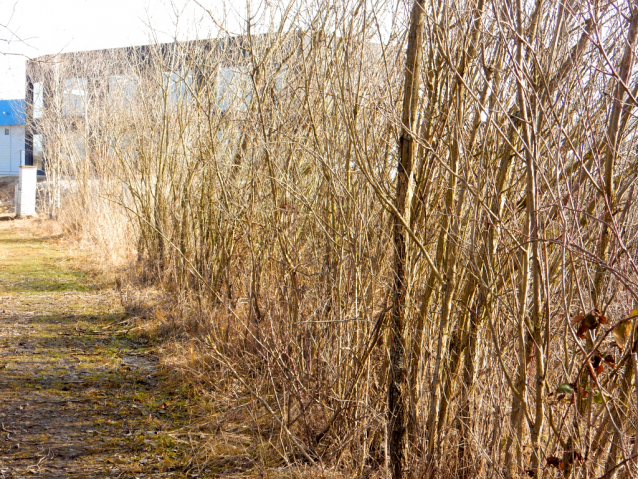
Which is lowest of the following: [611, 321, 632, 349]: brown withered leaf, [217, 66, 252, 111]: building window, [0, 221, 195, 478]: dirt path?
[0, 221, 195, 478]: dirt path

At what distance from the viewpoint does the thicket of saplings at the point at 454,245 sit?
2361 millimetres

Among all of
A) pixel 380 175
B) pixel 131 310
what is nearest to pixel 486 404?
pixel 380 175

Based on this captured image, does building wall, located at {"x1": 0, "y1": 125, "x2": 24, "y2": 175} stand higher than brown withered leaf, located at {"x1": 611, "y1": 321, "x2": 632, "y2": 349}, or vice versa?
building wall, located at {"x1": 0, "y1": 125, "x2": 24, "y2": 175}

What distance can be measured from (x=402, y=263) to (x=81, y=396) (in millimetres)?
3103

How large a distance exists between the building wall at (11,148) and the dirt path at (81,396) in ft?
116

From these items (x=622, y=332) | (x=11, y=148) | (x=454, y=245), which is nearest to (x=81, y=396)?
(x=454, y=245)

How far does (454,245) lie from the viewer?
2951 millimetres

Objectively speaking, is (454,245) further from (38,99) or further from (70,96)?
(38,99)

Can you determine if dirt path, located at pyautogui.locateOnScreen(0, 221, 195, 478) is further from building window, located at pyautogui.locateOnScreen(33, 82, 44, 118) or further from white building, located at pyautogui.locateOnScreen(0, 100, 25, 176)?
white building, located at pyautogui.locateOnScreen(0, 100, 25, 176)

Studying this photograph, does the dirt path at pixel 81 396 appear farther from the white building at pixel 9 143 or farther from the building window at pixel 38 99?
the white building at pixel 9 143

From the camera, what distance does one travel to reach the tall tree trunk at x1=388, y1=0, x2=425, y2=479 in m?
3.00

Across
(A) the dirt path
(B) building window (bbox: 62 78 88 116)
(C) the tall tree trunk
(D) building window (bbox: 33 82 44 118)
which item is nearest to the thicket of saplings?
(C) the tall tree trunk

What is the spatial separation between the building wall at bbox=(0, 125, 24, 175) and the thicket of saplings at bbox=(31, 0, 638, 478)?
4007 centimetres

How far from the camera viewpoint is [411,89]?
9.93ft
